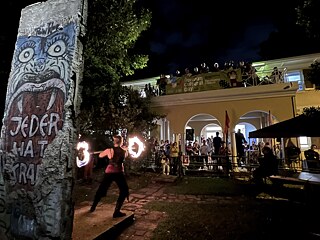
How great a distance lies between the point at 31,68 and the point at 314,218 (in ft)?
19.4

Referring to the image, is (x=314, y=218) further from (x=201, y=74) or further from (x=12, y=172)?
(x=201, y=74)

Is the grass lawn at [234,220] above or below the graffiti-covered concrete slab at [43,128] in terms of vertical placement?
below

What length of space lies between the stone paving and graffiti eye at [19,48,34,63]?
3.50 meters

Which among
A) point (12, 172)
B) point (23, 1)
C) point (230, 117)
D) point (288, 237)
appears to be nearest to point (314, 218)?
point (288, 237)

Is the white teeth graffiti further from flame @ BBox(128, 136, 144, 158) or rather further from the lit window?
the lit window

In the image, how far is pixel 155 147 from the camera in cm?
1217

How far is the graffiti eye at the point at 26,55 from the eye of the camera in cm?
307

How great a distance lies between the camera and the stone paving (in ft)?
14.6

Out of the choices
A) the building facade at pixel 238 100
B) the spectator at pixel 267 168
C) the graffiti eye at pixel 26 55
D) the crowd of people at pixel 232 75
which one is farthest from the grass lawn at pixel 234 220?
the crowd of people at pixel 232 75

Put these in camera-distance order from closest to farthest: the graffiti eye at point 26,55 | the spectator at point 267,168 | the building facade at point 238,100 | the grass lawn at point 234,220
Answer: the graffiti eye at point 26,55 < the grass lawn at point 234,220 < the spectator at point 267,168 < the building facade at point 238,100

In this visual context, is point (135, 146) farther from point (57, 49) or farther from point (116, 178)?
point (57, 49)

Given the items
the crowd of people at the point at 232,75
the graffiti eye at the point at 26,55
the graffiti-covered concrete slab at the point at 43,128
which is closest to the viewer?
the graffiti-covered concrete slab at the point at 43,128

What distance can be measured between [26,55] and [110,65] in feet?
22.7

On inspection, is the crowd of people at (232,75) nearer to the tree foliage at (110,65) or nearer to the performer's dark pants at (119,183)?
the tree foliage at (110,65)
